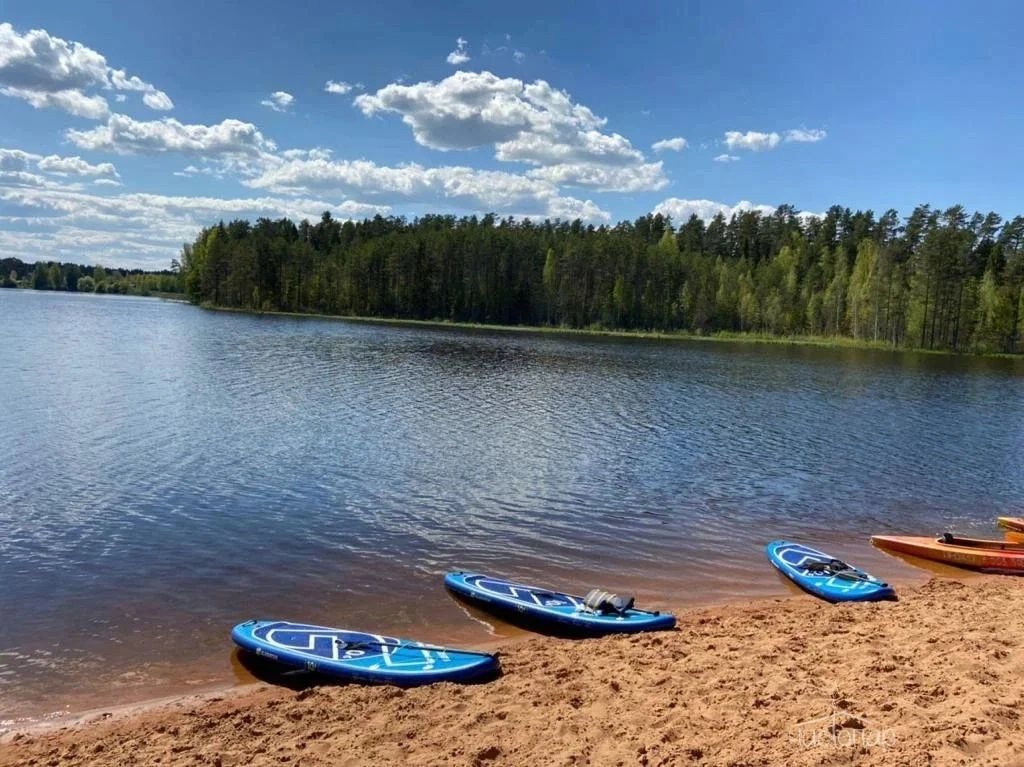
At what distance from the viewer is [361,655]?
9.51 meters

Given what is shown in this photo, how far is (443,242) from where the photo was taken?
135375mm

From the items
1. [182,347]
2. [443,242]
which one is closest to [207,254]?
[443,242]

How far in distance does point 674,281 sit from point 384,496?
121m

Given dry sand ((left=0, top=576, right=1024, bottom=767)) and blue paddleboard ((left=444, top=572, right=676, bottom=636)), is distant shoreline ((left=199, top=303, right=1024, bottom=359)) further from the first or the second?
dry sand ((left=0, top=576, right=1024, bottom=767))

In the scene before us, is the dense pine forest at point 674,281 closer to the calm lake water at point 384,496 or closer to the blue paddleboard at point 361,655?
the calm lake water at point 384,496

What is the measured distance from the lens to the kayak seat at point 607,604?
1148 cm

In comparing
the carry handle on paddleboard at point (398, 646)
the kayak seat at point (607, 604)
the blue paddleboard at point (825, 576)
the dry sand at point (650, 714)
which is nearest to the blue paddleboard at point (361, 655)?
the carry handle on paddleboard at point (398, 646)

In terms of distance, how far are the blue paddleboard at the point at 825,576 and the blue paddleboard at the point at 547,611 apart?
3.66 meters

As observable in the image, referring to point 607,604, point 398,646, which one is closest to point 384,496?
point 607,604

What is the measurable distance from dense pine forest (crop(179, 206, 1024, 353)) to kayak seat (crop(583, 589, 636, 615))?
11477 centimetres

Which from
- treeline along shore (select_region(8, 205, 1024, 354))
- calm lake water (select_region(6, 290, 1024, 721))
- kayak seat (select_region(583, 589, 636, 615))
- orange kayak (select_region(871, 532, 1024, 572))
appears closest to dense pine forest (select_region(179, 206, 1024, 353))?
treeline along shore (select_region(8, 205, 1024, 354))

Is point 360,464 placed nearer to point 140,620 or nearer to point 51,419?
point 140,620

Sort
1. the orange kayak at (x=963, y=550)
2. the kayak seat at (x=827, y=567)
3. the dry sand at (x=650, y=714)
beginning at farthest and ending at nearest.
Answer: the orange kayak at (x=963, y=550) → the kayak seat at (x=827, y=567) → the dry sand at (x=650, y=714)

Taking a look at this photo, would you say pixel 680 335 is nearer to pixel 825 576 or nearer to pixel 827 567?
pixel 827 567
